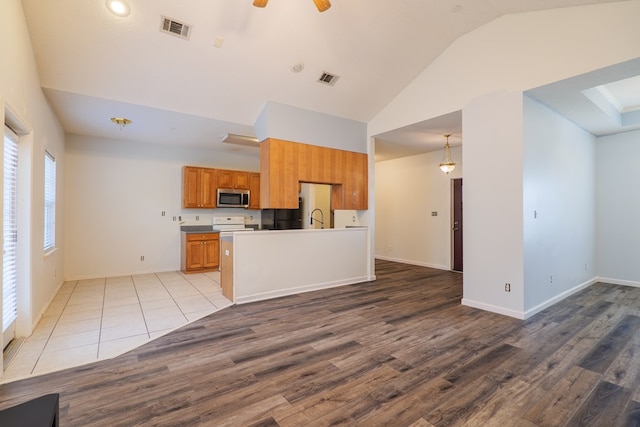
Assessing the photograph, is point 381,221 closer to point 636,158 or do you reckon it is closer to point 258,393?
point 636,158

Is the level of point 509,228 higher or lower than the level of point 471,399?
higher

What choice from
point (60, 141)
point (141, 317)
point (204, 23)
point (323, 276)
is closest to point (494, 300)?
point (323, 276)

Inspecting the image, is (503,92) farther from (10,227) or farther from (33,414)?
(10,227)

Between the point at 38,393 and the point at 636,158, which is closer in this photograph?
the point at 38,393

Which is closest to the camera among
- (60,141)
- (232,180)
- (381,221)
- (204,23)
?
(204,23)

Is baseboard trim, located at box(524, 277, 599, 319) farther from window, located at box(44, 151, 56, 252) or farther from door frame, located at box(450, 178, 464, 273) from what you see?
window, located at box(44, 151, 56, 252)

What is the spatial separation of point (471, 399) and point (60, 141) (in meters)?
6.75

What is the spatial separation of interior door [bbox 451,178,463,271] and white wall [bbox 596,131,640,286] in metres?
2.38

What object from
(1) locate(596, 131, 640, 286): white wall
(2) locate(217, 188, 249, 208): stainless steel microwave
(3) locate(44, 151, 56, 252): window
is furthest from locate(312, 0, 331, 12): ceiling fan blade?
(1) locate(596, 131, 640, 286): white wall

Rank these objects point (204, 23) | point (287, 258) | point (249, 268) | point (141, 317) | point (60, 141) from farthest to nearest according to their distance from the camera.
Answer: point (60, 141)
point (287, 258)
point (249, 268)
point (141, 317)
point (204, 23)

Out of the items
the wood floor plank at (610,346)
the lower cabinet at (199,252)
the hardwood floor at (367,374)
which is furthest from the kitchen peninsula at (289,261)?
the wood floor plank at (610,346)

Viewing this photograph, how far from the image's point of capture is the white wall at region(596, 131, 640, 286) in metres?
5.21

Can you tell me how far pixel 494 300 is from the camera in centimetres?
383

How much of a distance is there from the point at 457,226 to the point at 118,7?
266 inches
